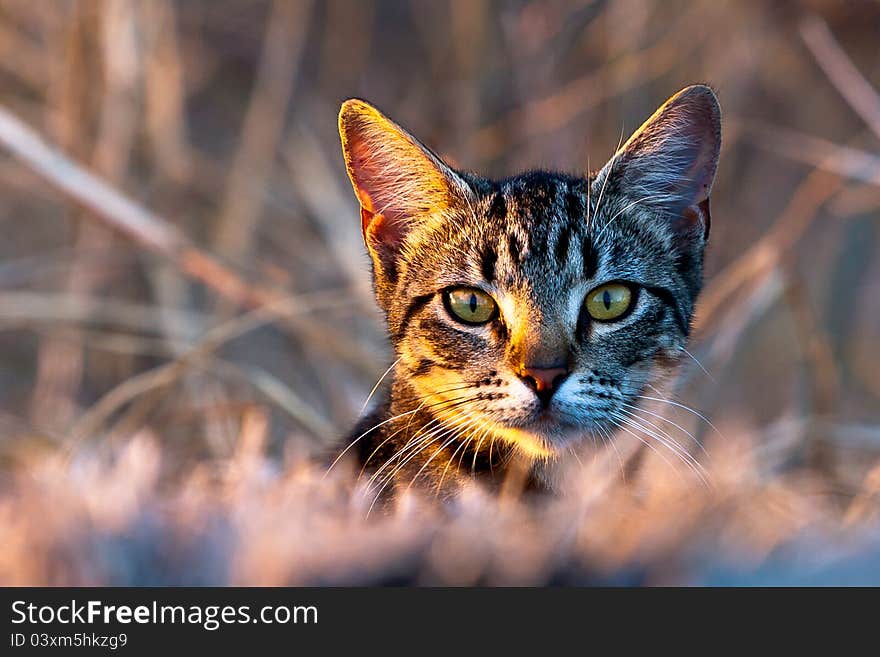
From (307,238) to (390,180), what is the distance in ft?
5.53

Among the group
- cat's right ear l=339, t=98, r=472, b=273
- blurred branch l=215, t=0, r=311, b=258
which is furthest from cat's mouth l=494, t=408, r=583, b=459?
blurred branch l=215, t=0, r=311, b=258

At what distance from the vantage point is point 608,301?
1417 mm

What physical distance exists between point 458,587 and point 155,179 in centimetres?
248

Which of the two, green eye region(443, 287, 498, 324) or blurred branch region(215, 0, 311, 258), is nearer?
green eye region(443, 287, 498, 324)

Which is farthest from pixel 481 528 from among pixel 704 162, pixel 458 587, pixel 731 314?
pixel 731 314

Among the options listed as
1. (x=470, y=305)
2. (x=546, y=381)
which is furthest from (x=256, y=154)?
(x=546, y=381)

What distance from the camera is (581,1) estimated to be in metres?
3.02

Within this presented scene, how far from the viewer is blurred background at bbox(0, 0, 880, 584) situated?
699mm

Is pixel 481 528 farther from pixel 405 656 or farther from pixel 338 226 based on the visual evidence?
pixel 338 226

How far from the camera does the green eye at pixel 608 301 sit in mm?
1400

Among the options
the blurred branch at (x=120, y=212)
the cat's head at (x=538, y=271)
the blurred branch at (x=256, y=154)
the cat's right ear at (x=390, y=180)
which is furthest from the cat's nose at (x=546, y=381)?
the blurred branch at (x=256, y=154)

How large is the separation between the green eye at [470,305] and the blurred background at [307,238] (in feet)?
0.97

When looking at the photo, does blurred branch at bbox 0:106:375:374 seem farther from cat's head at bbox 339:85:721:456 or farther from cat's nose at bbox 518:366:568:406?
cat's nose at bbox 518:366:568:406

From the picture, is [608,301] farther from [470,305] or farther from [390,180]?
[390,180]
